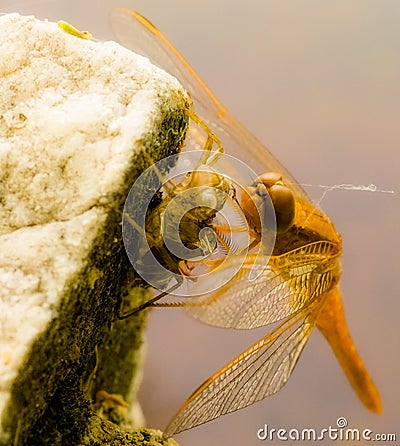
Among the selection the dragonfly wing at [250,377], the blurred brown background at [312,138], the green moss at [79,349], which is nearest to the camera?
the green moss at [79,349]

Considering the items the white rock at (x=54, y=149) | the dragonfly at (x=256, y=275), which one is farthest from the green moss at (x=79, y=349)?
the dragonfly at (x=256, y=275)

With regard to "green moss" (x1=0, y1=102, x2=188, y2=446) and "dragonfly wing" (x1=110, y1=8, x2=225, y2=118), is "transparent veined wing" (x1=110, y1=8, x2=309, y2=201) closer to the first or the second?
"dragonfly wing" (x1=110, y1=8, x2=225, y2=118)

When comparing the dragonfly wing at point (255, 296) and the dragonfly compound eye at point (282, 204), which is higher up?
the dragonfly compound eye at point (282, 204)

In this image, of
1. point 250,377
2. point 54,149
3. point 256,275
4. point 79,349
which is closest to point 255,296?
point 256,275

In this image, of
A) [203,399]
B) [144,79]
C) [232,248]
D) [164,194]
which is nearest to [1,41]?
[144,79]

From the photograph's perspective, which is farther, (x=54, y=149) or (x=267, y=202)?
(x=267, y=202)

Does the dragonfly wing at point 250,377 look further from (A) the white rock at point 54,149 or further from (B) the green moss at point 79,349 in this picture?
(A) the white rock at point 54,149

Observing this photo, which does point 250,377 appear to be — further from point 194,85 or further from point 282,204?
point 194,85

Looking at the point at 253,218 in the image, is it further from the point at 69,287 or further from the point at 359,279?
the point at 359,279
